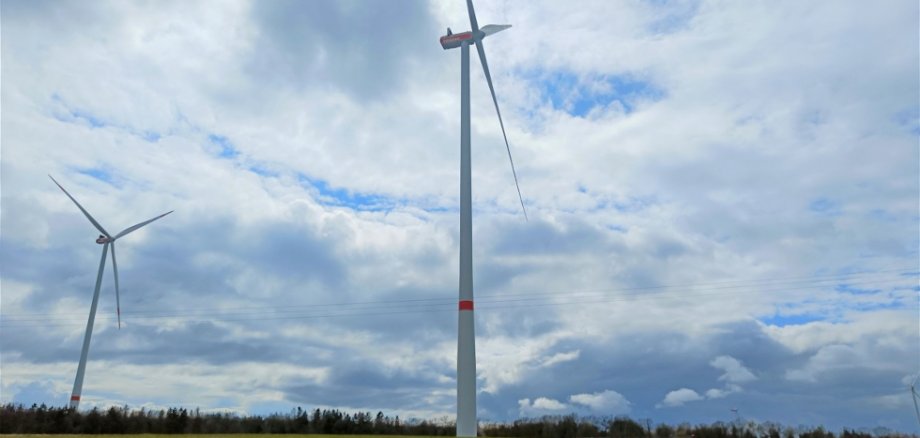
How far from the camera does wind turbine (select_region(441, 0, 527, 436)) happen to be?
182 ft

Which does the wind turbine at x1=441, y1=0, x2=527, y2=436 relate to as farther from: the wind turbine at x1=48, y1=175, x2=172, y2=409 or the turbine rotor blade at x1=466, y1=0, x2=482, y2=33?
the wind turbine at x1=48, y1=175, x2=172, y2=409

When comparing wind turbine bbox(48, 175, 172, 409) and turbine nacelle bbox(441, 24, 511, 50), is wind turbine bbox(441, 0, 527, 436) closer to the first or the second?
turbine nacelle bbox(441, 24, 511, 50)

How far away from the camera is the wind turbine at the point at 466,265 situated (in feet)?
182

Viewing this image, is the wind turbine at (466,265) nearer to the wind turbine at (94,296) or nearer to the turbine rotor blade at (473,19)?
the turbine rotor blade at (473,19)

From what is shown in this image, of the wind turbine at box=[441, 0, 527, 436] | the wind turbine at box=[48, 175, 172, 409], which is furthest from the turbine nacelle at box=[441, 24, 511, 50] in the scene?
the wind turbine at box=[48, 175, 172, 409]

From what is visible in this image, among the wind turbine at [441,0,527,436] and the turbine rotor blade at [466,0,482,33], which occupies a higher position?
the turbine rotor blade at [466,0,482,33]

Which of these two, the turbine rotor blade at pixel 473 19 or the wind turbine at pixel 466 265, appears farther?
the turbine rotor blade at pixel 473 19

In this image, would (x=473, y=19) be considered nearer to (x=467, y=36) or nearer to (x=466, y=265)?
(x=467, y=36)

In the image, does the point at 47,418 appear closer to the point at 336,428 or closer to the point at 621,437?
the point at 336,428

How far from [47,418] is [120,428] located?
9225mm

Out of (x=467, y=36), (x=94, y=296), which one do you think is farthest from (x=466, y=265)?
(x=94, y=296)

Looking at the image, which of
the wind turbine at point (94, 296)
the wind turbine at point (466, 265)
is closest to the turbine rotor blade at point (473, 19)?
the wind turbine at point (466, 265)

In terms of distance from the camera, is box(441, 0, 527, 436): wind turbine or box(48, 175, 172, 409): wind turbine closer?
box(441, 0, 527, 436): wind turbine

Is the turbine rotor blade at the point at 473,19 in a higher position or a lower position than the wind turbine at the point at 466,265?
higher
